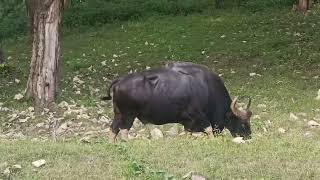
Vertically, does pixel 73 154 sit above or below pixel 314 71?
above

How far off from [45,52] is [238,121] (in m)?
4.78

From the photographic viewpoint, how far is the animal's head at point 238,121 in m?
9.48

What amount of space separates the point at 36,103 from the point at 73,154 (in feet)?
19.2

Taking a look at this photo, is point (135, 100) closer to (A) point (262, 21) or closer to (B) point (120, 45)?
(B) point (120, 45)

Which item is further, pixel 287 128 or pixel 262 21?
pixel 262 21

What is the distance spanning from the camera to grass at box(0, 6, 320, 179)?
6.57 metres

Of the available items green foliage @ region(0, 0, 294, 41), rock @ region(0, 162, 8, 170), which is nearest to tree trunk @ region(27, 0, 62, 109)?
rock @ region(0, 162, 8, 170)

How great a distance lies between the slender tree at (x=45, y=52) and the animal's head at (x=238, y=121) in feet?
14.3

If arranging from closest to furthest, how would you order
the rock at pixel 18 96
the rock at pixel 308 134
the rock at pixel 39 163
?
the rock at pixel 39 163, the rock at pixel 308 134, the rock at pixel 18 96

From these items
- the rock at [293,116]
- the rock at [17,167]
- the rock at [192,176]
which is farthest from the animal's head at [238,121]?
the rock at [17,167]

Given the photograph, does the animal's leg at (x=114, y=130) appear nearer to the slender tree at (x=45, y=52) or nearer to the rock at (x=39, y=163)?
the rock at (x=39, y=163)

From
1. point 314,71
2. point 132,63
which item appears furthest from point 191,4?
point 314,71

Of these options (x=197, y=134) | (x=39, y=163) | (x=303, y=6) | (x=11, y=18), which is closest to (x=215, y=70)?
(x=197, y=134)

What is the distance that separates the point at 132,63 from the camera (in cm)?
1728
